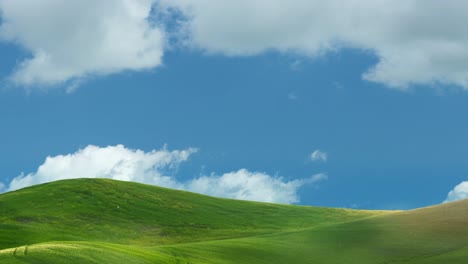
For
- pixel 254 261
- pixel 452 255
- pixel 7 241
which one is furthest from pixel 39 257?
pixel 452 255

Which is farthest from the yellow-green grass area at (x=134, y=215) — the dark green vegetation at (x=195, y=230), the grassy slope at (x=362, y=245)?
the grassy slope at (x=362, y=245)

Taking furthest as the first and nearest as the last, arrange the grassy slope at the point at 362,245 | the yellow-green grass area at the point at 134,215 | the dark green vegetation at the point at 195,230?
the yellow-green grass area at the point at 134,215 → the grassy slope at the point at 362,245 → the dark green vegetation at the point at 195,230

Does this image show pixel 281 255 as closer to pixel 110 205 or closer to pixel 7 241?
pixel 7 241

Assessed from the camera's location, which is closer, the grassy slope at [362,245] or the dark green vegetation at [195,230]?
the dark green vegetation at [195,230]

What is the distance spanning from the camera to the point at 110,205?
144 meters

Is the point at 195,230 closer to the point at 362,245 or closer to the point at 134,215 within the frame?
the point at 134,215

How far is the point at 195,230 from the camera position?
12988 centimetres

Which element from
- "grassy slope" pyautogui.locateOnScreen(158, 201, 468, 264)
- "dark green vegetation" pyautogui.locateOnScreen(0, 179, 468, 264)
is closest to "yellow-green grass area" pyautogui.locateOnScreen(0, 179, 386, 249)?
"dark green vegetation" pyautogui.locateOnScreen(0, 179, 468, 264)

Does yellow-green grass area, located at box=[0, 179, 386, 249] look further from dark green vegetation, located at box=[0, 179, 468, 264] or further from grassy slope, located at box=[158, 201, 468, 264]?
grassy slope, located at box=[158, 201, 468, 264]

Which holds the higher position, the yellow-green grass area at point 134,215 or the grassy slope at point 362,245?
the yellow-green grass area at point 134,215

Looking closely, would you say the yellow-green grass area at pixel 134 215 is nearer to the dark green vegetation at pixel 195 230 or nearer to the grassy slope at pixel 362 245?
the dark green vegetation at pixel 195 230

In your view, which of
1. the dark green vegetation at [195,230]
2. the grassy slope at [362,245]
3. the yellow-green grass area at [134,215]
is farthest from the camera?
the yellow-green grass area at [134,215]

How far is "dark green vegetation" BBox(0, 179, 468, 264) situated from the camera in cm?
6912

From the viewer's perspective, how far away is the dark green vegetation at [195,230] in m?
69.1
